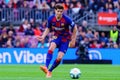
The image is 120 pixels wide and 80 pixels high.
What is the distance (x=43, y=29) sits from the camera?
105 feet

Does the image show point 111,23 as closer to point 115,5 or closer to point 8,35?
point 115,5

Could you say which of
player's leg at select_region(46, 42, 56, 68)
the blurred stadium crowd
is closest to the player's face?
player's leg at select_region(46, 42, 56, 68)

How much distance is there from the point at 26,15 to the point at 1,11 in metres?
1.52

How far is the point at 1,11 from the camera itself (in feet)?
107

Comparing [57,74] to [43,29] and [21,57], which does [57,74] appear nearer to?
[21,57]

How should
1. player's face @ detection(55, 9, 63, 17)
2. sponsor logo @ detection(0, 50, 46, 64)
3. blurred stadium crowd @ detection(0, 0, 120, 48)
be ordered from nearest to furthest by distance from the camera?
player's face @ detection(55, 9, 63, 17)
sponsor logo @ detection(0, 50, 46, 64)
blurred stadium crowd @ detection(0, 0, 120, 48)

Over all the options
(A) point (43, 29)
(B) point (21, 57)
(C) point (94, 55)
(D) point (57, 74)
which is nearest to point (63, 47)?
(D) point (57, 74)

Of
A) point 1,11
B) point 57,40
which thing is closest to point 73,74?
point 57,40

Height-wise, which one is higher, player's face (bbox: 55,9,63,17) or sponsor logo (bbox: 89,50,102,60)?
player's face (bbox: 55,9,63,17)

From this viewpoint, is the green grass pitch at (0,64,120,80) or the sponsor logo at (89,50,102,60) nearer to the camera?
the green grass pitch at (0,64,120,80)

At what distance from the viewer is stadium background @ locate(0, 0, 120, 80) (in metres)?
30.3

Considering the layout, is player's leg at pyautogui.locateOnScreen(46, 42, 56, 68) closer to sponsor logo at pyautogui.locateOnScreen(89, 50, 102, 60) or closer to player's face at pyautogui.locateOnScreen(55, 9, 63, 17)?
player's face at pyautogui.locateOnScreen(55, 9, 63, 17)

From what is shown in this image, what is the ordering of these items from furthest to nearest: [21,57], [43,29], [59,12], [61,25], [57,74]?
[43,29] < [21,57] < [57,74] < [61,25] < [59,12]

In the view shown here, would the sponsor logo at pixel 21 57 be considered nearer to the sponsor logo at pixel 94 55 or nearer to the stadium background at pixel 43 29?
the stadium background at pixel 43 29
